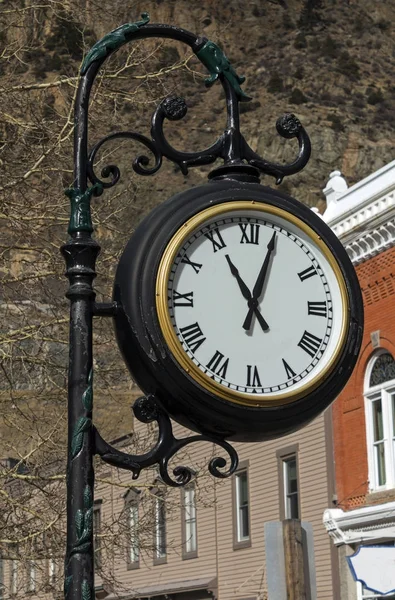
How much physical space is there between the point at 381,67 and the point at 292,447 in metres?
87.2

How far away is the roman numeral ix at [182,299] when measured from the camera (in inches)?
139

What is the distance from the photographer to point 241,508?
26094 millimetres

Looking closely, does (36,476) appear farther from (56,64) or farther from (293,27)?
(293,27)

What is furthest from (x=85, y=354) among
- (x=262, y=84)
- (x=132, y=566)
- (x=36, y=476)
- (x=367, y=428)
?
(x=262, y=84)

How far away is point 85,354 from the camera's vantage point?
137 inches

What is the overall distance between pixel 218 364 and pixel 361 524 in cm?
1858

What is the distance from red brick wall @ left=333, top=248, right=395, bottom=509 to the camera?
21516 millimetres

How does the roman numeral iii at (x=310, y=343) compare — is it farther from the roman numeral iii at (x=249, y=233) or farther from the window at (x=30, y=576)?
the window at (x=30, y=576)

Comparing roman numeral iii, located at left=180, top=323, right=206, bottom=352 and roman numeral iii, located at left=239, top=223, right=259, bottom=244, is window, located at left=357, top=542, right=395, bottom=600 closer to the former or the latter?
roman numeral iii, located at left=239, top=223, right=259, bottom=244

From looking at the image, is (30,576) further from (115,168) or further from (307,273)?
(307,273)

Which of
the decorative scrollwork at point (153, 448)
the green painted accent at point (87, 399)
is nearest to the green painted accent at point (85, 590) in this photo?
the decorative scrollwork at point (153, 448)

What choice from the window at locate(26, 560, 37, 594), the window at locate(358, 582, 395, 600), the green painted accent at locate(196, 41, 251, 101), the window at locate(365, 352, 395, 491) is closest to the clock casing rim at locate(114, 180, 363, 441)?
the green painted accent at locate(196, 41, 251, 101)

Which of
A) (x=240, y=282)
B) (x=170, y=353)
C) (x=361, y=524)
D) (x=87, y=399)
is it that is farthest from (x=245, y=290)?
(x=361, y=524)

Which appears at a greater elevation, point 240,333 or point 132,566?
point 132,566
